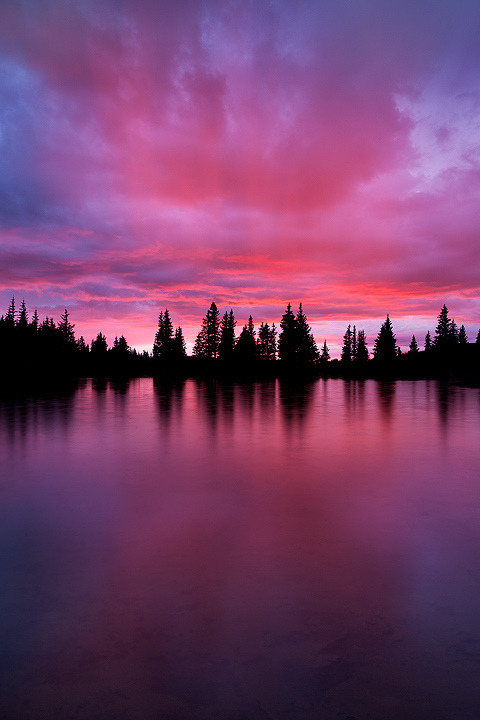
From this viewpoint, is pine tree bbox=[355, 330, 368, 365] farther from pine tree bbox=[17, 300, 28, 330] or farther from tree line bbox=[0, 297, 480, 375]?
pine tree bbox=[17, 300, 28, 330]

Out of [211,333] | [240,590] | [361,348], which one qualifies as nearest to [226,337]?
[211,333]

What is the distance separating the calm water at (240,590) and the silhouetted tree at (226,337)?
83.7 m

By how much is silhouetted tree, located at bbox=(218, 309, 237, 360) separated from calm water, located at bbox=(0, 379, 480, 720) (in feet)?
274

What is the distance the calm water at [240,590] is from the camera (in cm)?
309

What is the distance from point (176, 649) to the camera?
11.6ft

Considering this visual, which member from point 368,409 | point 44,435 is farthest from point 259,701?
point 368,409

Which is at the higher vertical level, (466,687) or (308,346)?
(308,346)

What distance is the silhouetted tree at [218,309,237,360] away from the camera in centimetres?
9411

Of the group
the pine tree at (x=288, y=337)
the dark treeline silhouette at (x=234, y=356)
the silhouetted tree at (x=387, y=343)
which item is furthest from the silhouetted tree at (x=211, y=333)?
the silhouetted tree at (x=387, y=343)

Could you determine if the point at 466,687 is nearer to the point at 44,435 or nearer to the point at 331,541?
the point at 331,541

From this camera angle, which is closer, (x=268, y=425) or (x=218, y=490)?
(x=218, y=490)

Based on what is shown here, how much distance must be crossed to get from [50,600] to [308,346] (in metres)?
80.4

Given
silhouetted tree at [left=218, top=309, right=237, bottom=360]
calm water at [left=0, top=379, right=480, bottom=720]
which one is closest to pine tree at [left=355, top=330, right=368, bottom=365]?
silhouetted tree at [left=218, top=309, right=237, bottom=360]

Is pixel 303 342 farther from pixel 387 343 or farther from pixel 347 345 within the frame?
pixel 347 345
